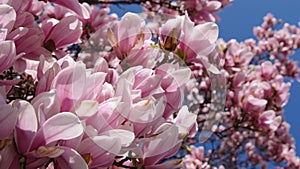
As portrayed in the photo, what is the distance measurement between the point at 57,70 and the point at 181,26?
0.25 m

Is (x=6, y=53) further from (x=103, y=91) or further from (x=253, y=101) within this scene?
(x=253, y=101)

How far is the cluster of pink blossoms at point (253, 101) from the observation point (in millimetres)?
2244

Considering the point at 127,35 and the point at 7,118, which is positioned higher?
the point at 127,35

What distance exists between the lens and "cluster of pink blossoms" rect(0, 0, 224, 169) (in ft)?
1.74

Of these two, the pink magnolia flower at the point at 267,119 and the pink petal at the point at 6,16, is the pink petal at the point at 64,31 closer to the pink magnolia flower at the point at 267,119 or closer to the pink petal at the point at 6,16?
the pink petal at the point at 6,16

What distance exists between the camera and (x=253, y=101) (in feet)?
7.38

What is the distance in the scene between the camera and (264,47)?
4.69m

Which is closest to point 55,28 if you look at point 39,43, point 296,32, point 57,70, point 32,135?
point 39,43

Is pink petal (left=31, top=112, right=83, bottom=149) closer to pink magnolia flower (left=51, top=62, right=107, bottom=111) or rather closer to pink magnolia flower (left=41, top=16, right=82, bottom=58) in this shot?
pink magnolia flower (left=51, top=62, right=107, bottom=111)

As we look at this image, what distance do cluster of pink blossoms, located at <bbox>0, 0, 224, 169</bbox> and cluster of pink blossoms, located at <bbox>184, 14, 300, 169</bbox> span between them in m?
0.11

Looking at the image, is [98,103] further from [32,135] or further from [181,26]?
[181,26]

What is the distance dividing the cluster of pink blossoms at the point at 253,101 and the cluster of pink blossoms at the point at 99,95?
0.36ft

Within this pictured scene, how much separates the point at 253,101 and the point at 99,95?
1.75 metres

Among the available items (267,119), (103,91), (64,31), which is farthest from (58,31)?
(267,119)
